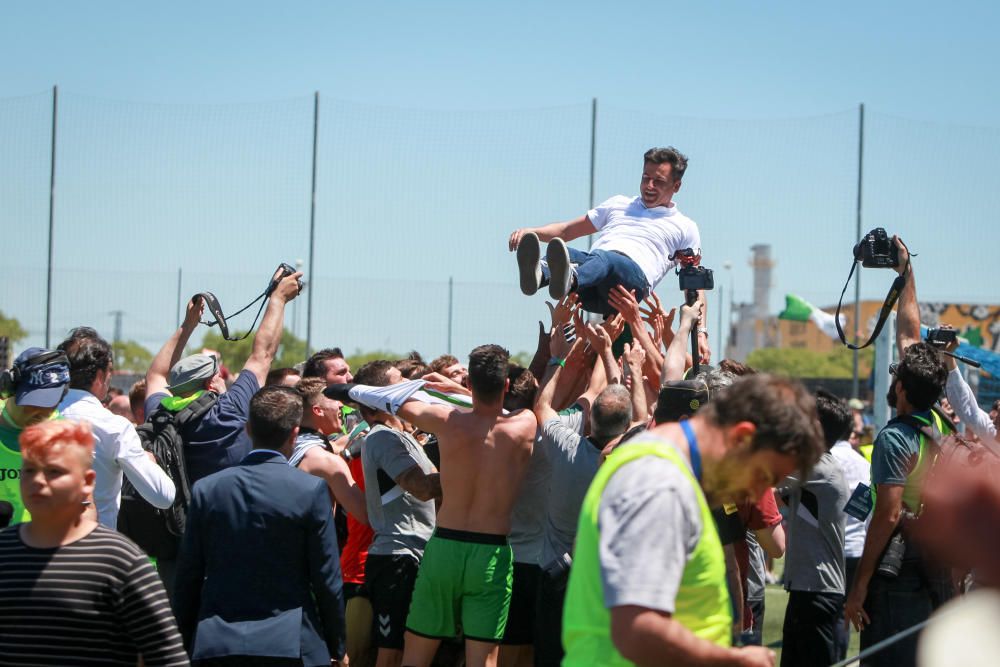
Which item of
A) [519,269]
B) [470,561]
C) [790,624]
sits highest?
[519,269]

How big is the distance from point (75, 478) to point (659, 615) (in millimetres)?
1720

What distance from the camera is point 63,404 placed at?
477cm

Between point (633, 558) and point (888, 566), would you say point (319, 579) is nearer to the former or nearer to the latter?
point (633, 558)

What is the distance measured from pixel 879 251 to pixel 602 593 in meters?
3.75

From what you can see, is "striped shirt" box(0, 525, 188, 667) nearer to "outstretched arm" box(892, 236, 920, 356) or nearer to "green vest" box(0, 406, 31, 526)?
"green vest" box(0, 406, 31, 526)

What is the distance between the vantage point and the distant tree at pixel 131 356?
1941 cm

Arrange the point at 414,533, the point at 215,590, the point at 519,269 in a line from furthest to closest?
the point at 519,269 < the point at 414,533 < the point at 215,590

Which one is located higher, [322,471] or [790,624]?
[322,471]

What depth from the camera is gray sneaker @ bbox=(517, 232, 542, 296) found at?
5.91 m

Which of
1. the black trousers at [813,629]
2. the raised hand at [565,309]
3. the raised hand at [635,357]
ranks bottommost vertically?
the black trousers at [813,629]

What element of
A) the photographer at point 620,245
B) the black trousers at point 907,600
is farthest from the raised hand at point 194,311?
the black trousers at point 907,600

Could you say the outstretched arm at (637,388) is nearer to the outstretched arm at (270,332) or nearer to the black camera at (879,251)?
the black camera at (879,251)

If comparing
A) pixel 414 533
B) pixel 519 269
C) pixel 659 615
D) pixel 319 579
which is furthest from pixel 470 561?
pixel 659 615

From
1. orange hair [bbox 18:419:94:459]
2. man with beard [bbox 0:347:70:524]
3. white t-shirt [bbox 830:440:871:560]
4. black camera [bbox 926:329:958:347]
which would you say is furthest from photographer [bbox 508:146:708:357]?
orange hair [bbox 18:419:94:459]
